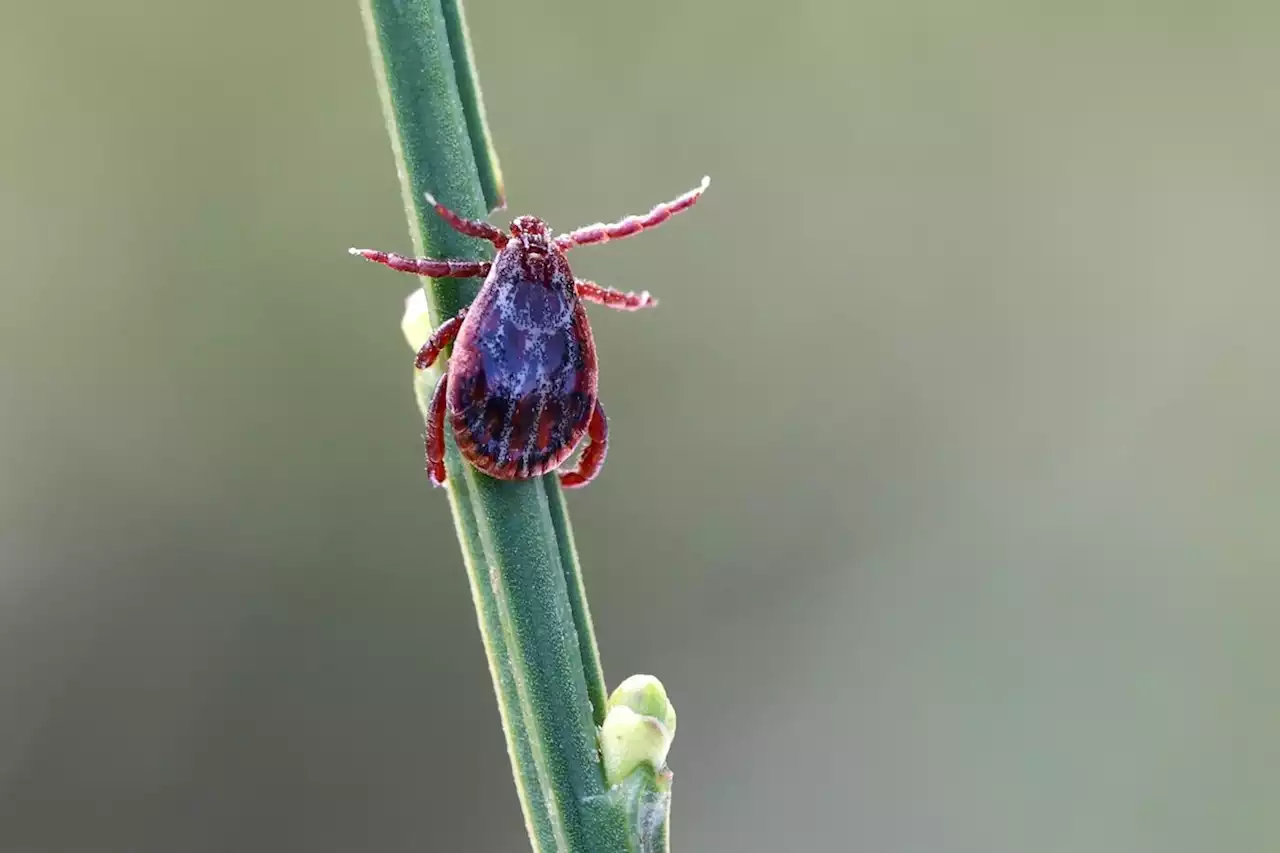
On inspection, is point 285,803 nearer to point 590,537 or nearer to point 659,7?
point 590,537

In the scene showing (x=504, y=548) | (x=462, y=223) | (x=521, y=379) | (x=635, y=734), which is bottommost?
(x=635, y=734)

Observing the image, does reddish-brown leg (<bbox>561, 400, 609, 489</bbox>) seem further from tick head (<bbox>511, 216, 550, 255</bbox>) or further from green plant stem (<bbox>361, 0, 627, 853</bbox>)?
green plant stem (<bbox>361, 0, 627, 853</bbox>)

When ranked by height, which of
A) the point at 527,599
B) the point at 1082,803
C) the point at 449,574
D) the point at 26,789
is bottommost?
the point at 1082,803

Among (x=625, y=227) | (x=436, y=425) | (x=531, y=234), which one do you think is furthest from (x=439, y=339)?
(x=625, y=227)

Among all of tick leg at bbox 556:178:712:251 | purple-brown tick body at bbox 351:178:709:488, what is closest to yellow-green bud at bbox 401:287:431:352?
purple-brown tick body at bbox 351:178:709:488

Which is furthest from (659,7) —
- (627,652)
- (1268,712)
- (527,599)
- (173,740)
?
(527,599)

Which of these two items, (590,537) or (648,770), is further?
(590,537)

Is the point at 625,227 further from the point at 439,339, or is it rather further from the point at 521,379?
the point at 439,339

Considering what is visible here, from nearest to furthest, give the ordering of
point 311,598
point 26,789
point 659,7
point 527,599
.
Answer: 1. point 527,599
2. point 26,789
3. point 311,598
4. point 659,7
